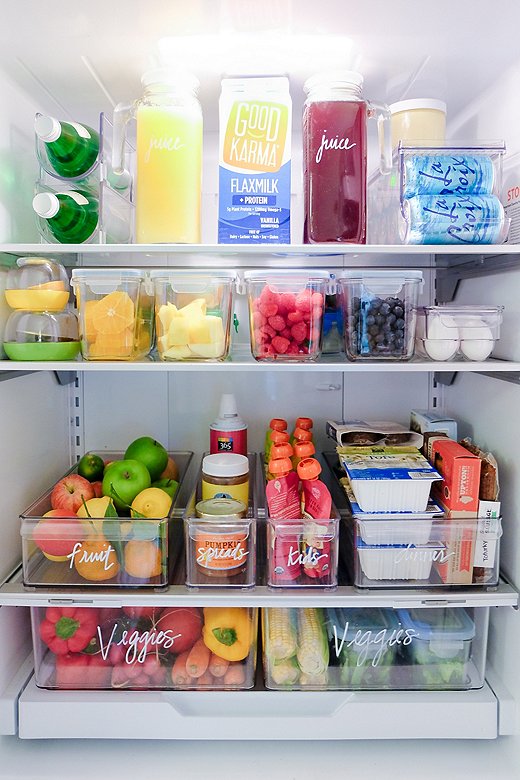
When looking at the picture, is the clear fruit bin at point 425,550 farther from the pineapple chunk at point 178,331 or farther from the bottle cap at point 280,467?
the pineapple chunk at point 178,331

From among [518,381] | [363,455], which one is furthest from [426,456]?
[518,381]

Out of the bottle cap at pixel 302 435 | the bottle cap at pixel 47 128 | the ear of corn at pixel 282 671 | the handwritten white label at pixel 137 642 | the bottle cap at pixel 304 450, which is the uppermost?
the bottle cap at pixel 47 128

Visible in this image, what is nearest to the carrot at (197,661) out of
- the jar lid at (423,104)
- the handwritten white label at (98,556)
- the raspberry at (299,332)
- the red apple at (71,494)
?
the handwritten white label at (98,556)

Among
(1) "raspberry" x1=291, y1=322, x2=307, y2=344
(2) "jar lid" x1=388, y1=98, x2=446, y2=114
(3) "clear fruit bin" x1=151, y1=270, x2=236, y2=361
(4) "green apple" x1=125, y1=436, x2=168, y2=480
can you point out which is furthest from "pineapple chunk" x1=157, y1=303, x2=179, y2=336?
(2) "jar lid" x1=388, y1=98, x2=446, y2=114

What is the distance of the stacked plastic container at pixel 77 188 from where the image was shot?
113cm

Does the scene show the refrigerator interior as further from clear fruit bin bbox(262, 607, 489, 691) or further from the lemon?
the lemon

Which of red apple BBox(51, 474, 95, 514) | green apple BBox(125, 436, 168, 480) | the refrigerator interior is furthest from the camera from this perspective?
green apple BBox(125, 436, 168, 480)

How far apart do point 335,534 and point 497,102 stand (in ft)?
2.75

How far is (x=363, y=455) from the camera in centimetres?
126

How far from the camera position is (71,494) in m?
1.21

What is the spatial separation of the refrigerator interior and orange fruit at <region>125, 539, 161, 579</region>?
0.75 ft

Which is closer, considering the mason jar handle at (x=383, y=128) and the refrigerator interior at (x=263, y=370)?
the refrigerator interior at (x=263, y=370)

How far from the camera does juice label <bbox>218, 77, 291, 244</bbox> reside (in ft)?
3.68

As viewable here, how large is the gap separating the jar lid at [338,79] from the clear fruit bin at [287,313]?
32cm
